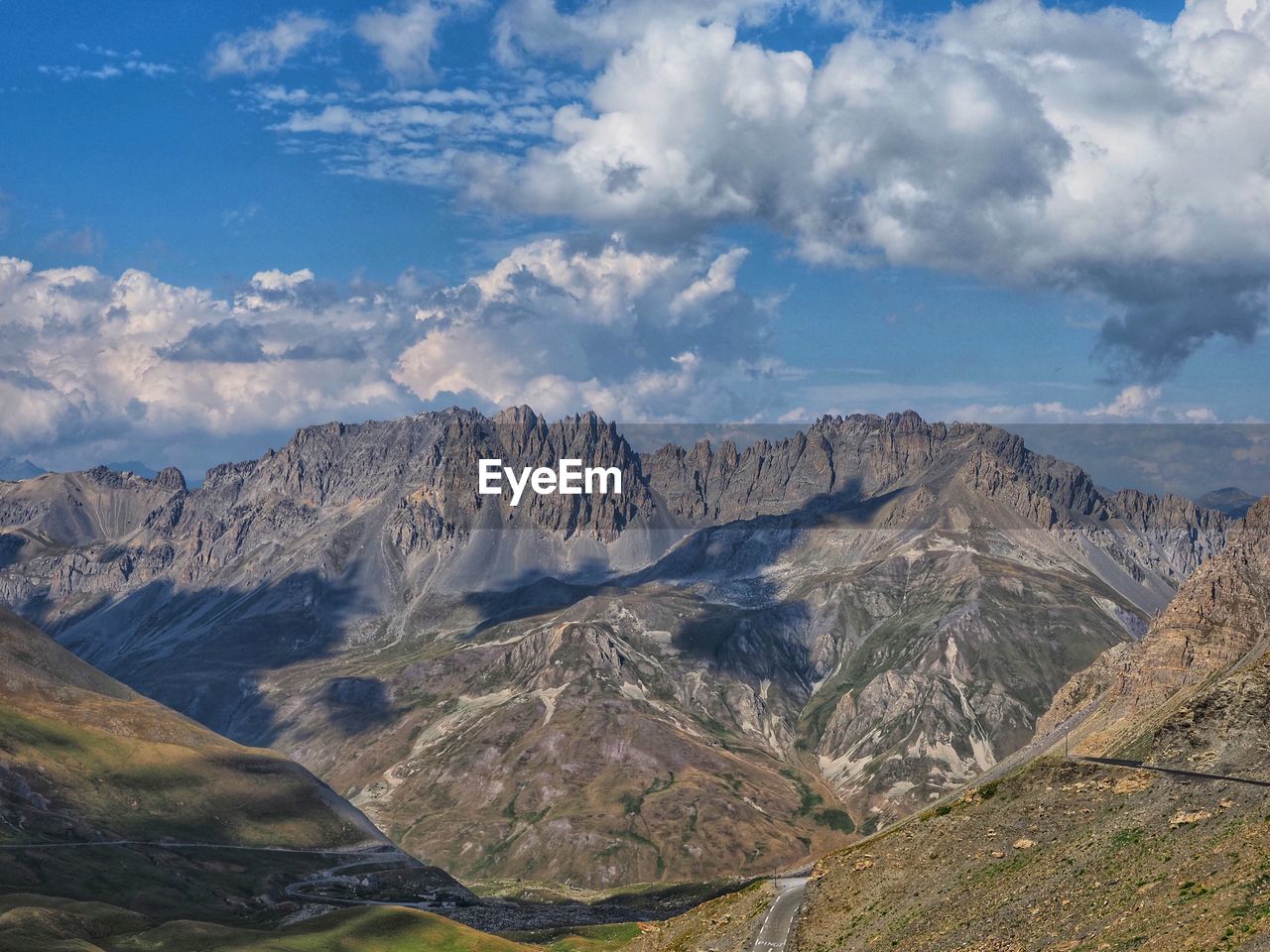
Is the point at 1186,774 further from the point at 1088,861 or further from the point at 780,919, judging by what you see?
the point at 780,919

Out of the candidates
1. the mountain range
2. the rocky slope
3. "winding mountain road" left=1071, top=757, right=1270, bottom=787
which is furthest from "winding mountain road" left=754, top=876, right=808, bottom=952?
"winding mountain road" left=1071, top=757, right=1270, bottom=787

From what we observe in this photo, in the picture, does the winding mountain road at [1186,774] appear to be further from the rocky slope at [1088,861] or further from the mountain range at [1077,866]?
the rocky slope at [1088,861]

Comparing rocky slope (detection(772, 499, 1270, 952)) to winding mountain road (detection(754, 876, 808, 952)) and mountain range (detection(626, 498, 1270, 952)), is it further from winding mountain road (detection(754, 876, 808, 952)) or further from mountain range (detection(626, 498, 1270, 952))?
winding mountain road (detection(754, 876, 808, 952))

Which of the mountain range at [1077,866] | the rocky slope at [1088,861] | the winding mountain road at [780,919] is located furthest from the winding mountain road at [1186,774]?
the winding mountain road at [780,919]

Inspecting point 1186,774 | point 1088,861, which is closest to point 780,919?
point 1088,861

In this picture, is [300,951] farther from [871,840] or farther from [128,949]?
[871,840]

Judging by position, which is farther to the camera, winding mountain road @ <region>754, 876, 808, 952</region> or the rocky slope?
winding mountain road @ <region>754, 876, 808, 952</region>
